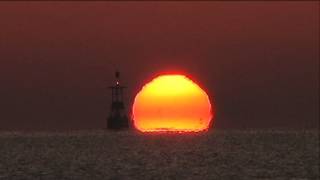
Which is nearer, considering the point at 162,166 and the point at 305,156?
the point at 162,166

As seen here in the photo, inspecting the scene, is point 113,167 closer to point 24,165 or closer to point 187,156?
point 24,165

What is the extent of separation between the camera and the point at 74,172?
105625 mm

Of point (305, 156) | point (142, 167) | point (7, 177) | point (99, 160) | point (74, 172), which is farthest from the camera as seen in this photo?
point (305, 156)

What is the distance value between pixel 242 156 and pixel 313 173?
126 ft

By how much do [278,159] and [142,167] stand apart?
24207mm

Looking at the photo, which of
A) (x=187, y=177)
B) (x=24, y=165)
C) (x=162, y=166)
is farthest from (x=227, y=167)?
(x=24, y=165)

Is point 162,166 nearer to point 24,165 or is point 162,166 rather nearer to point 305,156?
point 24,165

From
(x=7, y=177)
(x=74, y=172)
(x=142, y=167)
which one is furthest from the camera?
(x=142, y=167)

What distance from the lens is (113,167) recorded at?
114 meters

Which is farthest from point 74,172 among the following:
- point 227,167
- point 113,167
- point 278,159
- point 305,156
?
point 305,156

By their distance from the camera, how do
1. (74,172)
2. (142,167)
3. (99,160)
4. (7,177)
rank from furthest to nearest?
(99,160) < (142,167) < (74,172) < (7,177)

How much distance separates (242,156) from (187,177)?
42.8 m

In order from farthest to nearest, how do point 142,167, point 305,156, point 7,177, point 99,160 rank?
point 305,156 → point 99,160 → point 142,167 → point 7,177

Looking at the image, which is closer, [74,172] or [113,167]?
[74,172]
